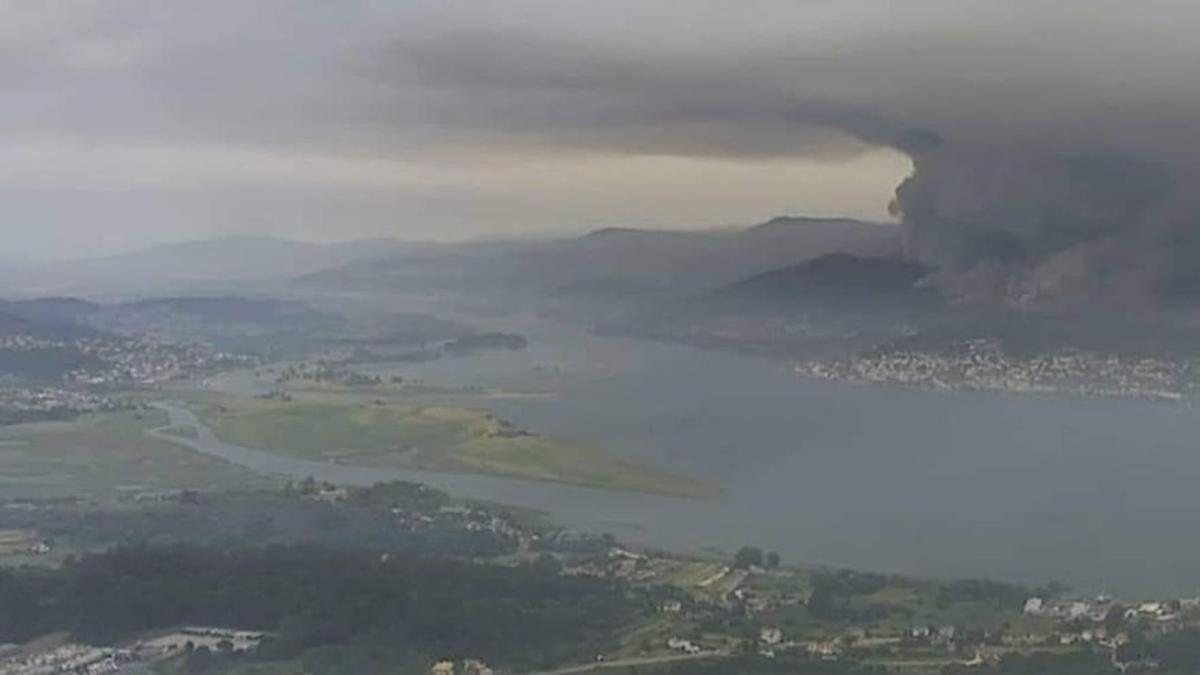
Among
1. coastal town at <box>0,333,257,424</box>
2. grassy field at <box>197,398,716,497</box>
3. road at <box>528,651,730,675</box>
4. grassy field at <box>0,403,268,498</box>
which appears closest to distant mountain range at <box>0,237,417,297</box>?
coastal town at <box>0,333,257,424</box>

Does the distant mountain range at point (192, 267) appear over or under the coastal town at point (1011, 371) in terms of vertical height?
over

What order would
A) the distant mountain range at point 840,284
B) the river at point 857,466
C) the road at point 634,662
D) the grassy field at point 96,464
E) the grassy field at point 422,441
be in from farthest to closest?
the distant mountain range at point 840,284, the grassy field at point 422,441, the grassy field at point 96,464, the river at point 857,466, the road at point 634,662

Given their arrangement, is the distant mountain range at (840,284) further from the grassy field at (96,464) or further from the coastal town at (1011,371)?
the grassy field at (96,464)

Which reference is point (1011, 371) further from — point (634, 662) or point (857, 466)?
point (634, 662)

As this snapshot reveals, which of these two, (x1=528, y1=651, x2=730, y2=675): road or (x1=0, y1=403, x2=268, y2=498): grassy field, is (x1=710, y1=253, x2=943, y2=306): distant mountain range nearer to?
(x1=0, y1=403, x2=268, y2=498): grassy field

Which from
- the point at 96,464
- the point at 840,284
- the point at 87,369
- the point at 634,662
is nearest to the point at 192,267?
the point at 87,369

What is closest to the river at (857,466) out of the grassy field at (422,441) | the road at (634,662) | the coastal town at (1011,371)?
the grassy field at (422,441)
